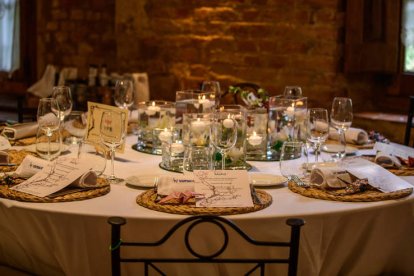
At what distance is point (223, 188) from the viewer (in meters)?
1.82

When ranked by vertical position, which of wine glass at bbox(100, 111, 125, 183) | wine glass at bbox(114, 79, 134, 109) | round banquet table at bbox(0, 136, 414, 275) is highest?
wine glass at bbox(114, 79, 134, 109)

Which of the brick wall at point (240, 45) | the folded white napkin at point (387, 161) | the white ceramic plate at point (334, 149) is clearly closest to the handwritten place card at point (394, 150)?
the white ceramic plate at point (334, 149)

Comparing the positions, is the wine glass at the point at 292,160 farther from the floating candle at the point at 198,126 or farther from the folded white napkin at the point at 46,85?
the folded white napkin at the point at 46,85

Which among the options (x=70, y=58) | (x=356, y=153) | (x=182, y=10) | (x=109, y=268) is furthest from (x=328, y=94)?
(x=109, y=268)

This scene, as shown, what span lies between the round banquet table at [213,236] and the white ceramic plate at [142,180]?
20 millimetres

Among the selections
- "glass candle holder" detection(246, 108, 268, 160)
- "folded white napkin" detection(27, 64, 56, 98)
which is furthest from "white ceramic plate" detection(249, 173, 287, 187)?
"folded white napkin" detection(27, 64, 56, 98)

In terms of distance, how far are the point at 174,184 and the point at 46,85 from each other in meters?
4.56

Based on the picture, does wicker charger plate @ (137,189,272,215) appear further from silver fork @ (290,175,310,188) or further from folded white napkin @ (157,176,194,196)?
silver fork @ (290,175,310,188)

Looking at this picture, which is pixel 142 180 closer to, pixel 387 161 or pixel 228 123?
pixel 228 123

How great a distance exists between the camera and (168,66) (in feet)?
17.9

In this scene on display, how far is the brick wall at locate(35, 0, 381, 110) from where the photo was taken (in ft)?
15.6

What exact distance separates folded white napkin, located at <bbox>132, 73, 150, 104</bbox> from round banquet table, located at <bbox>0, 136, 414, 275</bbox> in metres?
3.13

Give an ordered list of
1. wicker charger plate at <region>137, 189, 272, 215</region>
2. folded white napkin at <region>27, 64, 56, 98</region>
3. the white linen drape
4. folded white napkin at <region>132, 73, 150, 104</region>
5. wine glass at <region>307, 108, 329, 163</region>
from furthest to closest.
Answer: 1. the white linen drape
2. folded white napkin at <region>27, 64, 56, 98</region>
3. folded white napkin at <region>132, 73, 150, 104</region>
4. wine glass at <region>307, 108, 329, 163</region>
5. wicker charger plate at <region>137, 189, 272, 215</region>

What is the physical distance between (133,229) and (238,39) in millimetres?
3559
